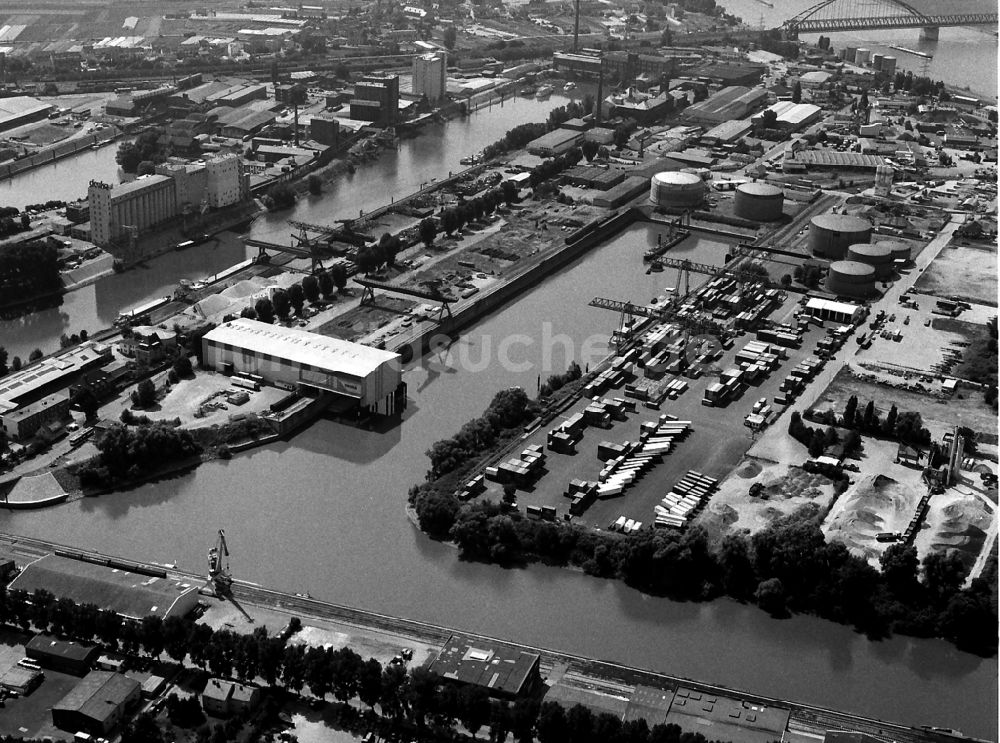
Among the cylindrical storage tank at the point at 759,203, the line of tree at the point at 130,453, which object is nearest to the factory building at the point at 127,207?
the line of tree at the point at 130,453

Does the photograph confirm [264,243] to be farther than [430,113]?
No

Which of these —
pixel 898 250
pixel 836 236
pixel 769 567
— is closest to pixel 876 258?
pixel 898 250

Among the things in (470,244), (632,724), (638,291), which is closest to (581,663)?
(632,724)

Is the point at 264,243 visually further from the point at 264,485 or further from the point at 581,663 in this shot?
the point at 581,663

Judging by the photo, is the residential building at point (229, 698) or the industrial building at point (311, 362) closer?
the residential building at point (229, 698)

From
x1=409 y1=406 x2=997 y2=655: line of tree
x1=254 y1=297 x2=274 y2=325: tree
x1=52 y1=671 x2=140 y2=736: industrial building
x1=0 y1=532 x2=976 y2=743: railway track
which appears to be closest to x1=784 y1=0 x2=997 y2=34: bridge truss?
x1=254 y1=297 x2=274 y2=325: tree

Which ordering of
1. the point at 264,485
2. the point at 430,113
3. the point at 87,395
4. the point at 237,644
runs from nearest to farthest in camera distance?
the point at 237,644, the point at 264,485, the point at 87,395, the point at 430,113

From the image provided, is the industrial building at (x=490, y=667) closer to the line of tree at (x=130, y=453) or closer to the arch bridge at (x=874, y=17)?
the line of tree at (x=130, y=453)
